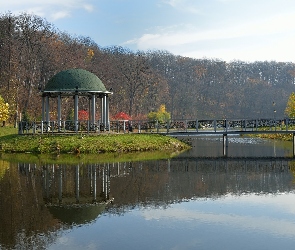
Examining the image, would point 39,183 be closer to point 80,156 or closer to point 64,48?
point 80,156

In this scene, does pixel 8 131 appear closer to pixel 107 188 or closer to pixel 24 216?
pixel 107 188

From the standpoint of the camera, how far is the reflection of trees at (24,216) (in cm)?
1079

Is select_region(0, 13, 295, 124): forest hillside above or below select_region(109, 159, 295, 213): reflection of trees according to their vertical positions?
above

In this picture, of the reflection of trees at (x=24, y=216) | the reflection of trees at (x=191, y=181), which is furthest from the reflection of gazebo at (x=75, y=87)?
the reflection of trees at (x=24, y=216)

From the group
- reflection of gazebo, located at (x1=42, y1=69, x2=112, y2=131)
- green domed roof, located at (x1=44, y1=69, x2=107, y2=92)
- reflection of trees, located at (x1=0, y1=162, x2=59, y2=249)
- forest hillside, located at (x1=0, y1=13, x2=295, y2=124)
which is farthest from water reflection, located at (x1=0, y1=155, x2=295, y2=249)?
forest hillside, located at (x1=0, y1=13, x2=295, y2=124)

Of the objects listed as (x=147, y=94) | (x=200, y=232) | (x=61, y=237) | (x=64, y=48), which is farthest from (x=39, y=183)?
(x=147, y=94)

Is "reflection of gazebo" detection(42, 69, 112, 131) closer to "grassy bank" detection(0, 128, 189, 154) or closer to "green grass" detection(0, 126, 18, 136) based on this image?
"grassy bank" detection(0, 128, 189, 154)

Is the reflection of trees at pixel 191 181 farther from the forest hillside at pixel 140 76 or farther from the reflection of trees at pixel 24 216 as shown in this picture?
the forest hillside at pixel 140 76

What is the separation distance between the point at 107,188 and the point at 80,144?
1408cm

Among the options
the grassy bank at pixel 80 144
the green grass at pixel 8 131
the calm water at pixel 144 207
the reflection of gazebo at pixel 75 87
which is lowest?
the calm water at pixel 144 207

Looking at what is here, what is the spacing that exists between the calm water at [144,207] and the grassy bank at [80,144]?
21.7ft

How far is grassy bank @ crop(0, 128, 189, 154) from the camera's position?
3142cm

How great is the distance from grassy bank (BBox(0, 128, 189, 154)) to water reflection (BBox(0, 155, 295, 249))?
602cm

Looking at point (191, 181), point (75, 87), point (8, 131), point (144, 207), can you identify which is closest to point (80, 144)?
point (75, 87)
